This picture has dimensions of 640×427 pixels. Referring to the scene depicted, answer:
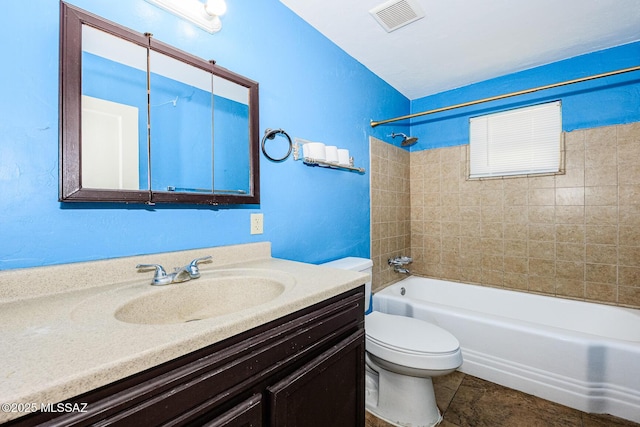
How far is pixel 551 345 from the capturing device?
1610 millimetres

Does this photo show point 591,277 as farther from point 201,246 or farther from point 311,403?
point 201,246

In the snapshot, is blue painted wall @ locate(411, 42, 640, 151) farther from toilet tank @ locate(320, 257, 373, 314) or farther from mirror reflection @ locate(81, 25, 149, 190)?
mirror reflection @ locate(81, 25, 149, 190)

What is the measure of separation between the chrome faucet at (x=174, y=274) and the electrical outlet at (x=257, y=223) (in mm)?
365

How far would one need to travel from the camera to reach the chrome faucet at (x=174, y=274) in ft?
3.04

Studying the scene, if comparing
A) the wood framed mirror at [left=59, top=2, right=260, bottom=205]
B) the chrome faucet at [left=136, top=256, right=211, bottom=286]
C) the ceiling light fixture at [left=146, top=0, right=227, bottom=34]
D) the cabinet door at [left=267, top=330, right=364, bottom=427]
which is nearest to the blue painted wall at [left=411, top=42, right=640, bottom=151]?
the wood framed mirror at [left=59, top=2, right=260, bottom=205]

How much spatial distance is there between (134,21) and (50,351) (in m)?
1.07

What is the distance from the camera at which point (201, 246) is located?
1166mm

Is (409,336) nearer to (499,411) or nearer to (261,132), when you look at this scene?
(499,411)

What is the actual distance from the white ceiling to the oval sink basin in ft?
4.85

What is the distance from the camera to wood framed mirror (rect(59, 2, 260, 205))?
2.80 feet

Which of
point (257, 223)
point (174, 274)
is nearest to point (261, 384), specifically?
point (174, 274)

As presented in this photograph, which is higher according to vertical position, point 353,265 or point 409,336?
point 353,265

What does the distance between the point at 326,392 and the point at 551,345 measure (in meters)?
1.53

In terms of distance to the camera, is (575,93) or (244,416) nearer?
(244,416)
